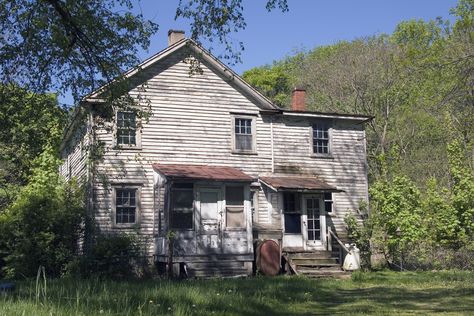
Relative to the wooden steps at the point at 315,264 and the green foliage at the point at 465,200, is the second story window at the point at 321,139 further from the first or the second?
the green foliage at the point at 465,200

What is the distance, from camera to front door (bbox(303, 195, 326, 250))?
24422 millimetres

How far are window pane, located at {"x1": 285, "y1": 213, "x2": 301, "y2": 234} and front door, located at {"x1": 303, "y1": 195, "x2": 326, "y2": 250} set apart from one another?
0.33m

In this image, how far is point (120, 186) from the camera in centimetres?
2278

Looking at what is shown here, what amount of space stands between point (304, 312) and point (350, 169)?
16030 mm

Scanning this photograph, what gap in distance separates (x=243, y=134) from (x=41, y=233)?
9329 millimetres

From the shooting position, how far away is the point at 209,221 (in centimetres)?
2192

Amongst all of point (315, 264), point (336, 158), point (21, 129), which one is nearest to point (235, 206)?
point (315, 264)

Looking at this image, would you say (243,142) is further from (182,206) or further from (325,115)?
(182,206)

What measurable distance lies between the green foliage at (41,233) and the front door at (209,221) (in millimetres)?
4564

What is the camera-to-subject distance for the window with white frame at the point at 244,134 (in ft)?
82.4

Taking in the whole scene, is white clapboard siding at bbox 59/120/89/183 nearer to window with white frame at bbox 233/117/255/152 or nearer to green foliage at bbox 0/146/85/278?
green foliage at bbox 0/146/85/278

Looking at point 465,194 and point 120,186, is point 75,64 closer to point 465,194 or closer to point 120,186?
point 120,186

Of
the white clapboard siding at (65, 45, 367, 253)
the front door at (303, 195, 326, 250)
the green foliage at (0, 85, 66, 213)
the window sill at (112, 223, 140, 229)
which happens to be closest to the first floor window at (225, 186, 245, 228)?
the white clapboard siding at (65, 45, 367, 253)

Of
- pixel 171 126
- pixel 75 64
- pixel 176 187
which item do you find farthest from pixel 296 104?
pixel 75 64
